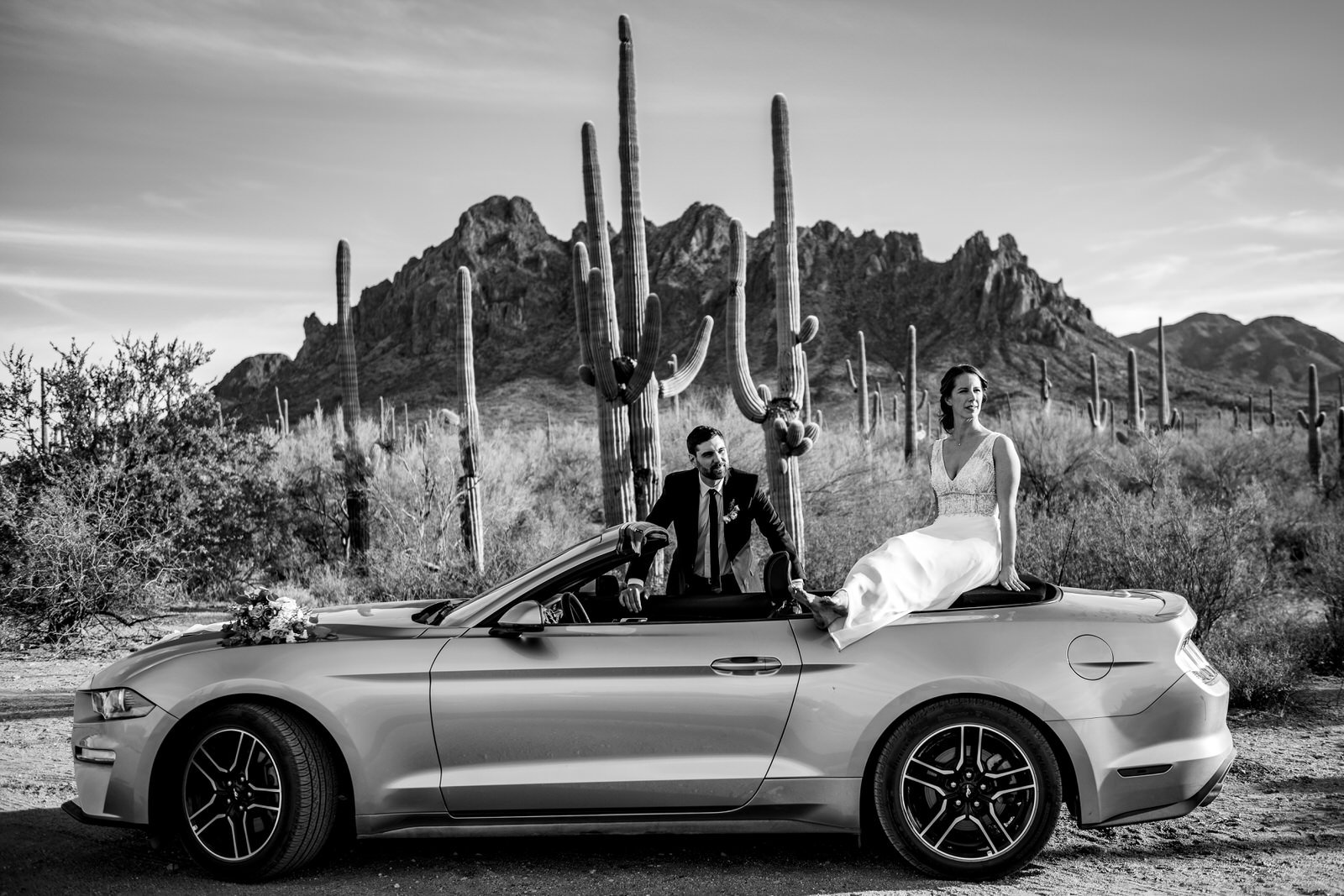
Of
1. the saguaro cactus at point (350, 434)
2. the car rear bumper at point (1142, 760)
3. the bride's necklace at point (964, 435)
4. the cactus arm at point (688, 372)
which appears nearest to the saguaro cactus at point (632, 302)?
the cactus arm at point (688, 372)

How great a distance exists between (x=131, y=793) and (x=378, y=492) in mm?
14058

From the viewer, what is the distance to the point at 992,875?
4.36 meters

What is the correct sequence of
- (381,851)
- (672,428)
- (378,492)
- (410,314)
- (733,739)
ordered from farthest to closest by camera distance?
(410,314) < (672,428) < (378,492) < (381,851) < (733,739)

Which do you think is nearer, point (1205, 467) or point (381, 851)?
point (381, 851)

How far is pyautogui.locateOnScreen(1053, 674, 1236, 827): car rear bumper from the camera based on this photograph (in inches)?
169

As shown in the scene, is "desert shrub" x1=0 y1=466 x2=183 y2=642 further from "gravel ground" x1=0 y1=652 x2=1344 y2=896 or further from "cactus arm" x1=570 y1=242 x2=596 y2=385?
"gravel ground" x1=0 y1=652 x2=1344 y2=896

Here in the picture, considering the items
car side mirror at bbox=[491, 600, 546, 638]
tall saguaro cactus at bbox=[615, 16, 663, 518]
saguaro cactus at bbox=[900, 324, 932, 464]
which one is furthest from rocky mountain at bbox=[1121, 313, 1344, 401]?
car side mirror at bbox=[491, 600, 546, 638]

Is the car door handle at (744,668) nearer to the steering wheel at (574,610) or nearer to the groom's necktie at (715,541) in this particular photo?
the steering wheel at (574,610)

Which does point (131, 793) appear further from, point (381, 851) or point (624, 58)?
point (624, 58)

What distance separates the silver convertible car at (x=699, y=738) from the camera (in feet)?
14.1

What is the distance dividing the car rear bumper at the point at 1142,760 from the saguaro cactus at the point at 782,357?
8.56 m

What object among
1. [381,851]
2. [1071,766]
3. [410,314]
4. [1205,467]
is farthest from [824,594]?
[410,314]

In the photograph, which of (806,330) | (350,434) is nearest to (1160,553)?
(806,330)

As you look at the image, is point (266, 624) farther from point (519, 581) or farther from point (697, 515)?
Result: point (697, 515)
